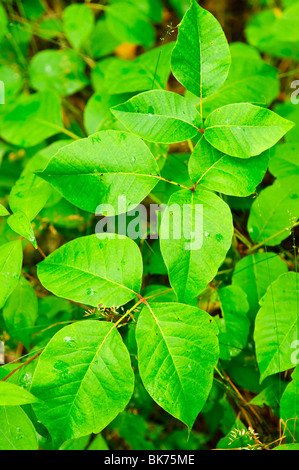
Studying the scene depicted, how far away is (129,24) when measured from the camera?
1.98 m

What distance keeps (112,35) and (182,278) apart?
5.57ft

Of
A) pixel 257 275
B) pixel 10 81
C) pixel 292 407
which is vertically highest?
pixel 10 81

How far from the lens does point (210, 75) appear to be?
1.11 meters

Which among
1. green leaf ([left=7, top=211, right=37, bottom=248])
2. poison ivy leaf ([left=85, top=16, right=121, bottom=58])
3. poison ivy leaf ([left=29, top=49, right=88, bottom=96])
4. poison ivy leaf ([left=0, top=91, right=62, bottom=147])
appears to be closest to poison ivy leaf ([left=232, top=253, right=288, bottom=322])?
green leaf ([left=7, top=211, right=37, bottom=248])

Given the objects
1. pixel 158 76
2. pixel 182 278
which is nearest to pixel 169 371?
pixel 182 278

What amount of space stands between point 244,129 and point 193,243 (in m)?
0.38

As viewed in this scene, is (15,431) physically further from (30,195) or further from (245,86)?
(245,86)

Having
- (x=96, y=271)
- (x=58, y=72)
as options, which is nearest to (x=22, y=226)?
(x=96, y=271)

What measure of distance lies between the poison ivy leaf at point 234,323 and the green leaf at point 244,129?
494 mm

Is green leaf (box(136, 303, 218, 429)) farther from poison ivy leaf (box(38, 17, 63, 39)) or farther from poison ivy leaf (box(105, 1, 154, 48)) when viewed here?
poison ivy leaf (box(38, 17, 63, 39))

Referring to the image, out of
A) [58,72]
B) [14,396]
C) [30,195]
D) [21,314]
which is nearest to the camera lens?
[14,396]

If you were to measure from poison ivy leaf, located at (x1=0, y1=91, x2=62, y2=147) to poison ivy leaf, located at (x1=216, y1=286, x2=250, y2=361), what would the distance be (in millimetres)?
1111

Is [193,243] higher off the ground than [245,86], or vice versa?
[245,86]

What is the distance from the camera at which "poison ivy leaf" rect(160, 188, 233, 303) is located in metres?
0.97
